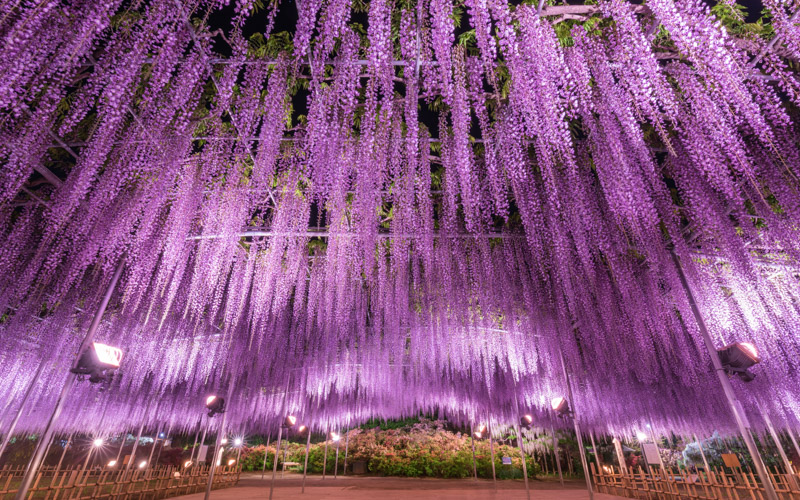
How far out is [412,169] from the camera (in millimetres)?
4812

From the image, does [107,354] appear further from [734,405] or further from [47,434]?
[734,405]

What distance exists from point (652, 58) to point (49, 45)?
19.0 ft

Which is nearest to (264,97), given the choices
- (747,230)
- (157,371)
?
(747,230)

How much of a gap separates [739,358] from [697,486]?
14.6ft

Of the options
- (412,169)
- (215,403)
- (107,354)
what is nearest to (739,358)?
(412,169)

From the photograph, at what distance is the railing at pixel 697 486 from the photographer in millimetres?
6473

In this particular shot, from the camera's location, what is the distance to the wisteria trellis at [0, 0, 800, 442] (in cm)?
354

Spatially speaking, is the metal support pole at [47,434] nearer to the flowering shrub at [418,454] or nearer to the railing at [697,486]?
the railing at [697,486]

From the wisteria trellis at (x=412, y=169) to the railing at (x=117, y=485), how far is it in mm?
3118

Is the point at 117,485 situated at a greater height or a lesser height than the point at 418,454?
lesser

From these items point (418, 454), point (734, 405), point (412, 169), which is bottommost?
point (418, 454)

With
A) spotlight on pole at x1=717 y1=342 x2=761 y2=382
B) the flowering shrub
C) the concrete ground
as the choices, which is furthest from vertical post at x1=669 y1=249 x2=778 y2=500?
the flowering shrub

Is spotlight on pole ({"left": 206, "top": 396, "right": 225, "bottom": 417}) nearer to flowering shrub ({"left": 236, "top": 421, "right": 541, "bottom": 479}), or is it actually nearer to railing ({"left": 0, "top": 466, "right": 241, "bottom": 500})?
railing ({"left": 0, "top": 466, "right": 241, "bottom": 500})

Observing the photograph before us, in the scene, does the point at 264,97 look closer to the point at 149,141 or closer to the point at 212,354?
the point at 149,141
